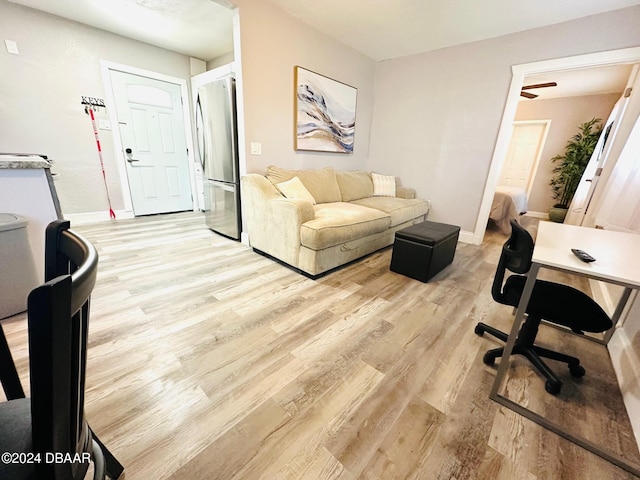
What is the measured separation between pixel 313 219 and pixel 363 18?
7.65ft

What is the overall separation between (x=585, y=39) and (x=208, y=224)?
481cm

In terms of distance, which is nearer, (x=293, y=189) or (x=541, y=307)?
(x=541, y=307)

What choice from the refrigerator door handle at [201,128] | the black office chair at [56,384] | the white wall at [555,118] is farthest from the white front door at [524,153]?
the black office chair at [56,384]

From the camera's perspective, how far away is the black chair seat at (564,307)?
113cm

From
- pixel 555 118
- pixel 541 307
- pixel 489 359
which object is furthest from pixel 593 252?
pixel 555 118

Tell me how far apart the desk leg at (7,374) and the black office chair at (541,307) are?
1.93 m

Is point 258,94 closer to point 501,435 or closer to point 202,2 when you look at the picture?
point 202,2

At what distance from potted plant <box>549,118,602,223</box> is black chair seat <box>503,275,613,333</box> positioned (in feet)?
17.0

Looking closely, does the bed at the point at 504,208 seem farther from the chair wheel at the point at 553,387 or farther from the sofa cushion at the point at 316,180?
the chair wheel at the point at 553,387

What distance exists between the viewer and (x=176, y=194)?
4.45 m

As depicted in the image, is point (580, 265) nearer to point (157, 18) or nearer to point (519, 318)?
point (519, 318)

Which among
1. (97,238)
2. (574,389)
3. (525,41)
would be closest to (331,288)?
(574,389)

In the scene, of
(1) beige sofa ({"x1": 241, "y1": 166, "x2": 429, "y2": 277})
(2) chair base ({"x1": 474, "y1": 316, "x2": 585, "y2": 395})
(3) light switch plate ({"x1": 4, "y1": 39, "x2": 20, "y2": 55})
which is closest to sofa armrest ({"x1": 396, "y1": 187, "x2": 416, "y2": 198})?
(1) beige sofa ({"x1": 241, "y1": 166, "x2": 429, "y2": 277})

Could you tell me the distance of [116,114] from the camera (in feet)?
11.8
